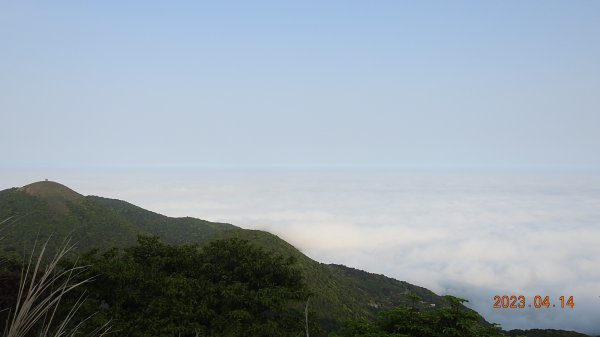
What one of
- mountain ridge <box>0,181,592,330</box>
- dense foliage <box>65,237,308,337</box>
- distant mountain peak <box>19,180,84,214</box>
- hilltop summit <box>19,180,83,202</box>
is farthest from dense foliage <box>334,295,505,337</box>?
hilltop summit <box>19,180,83,202</box>

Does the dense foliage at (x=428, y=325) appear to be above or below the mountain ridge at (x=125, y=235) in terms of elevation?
below

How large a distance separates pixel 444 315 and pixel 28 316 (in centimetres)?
2034

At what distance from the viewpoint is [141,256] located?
2822 centimetres

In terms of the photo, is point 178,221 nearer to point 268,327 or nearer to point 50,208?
point 50,208

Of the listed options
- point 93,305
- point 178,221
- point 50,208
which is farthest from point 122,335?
point 178,221

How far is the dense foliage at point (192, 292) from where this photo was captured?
22406mm

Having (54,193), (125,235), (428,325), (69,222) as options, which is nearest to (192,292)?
(428,325)

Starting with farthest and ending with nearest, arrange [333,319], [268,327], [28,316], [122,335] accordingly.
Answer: [333,319], [268,327], [122,335], [28,316]

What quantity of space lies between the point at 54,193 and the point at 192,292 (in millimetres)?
100692

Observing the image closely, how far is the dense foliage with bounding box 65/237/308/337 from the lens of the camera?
22.4 meters

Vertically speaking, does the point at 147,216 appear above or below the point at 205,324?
above

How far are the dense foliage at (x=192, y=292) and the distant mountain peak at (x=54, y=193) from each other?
87.0 meters

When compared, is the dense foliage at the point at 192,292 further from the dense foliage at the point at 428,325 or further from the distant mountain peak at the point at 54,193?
the distant mountain peak at the point at 54,193

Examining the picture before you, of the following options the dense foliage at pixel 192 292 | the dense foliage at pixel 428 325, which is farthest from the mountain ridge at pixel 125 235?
the dense foliage at pixel 428 325
